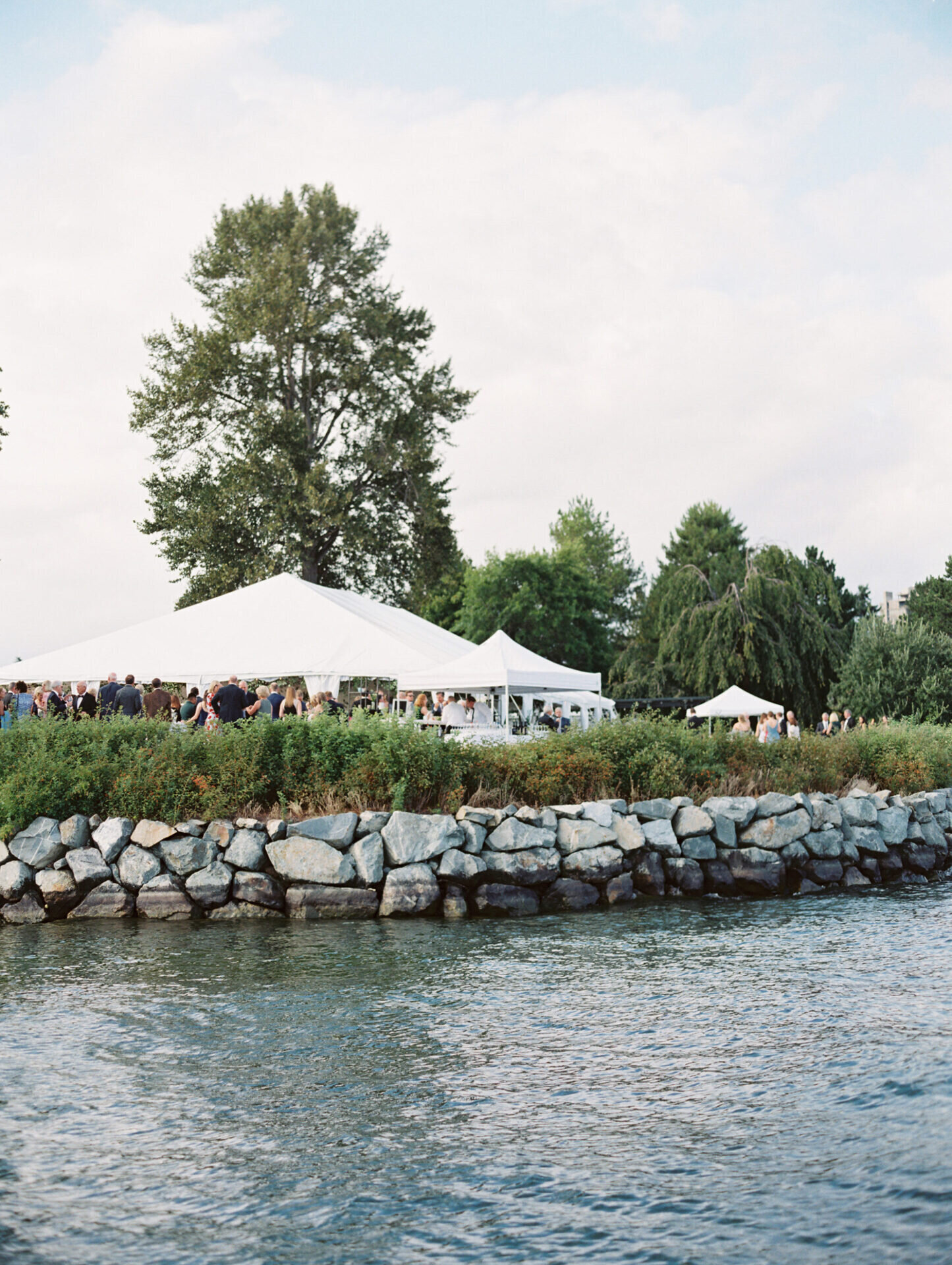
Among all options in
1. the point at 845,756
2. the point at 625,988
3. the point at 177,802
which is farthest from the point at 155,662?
the point at 625,988

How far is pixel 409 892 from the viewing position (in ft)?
38.4

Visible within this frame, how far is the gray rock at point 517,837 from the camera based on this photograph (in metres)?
12.2

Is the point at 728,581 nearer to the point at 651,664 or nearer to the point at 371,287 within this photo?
the point at 651,664

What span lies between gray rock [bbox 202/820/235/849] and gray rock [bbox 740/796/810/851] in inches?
225

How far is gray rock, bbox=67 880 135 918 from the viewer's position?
38.7 ft

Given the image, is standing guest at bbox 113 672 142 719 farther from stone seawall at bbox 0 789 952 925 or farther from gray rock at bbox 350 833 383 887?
gray rock at bbox 350 833 383 887

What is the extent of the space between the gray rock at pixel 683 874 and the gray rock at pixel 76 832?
20.1 feet

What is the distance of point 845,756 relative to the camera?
1656 cm

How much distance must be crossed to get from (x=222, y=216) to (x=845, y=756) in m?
32.0

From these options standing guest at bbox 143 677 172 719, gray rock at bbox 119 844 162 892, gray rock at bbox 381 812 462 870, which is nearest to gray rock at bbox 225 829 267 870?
gray rock at bbox 119 844 162 892

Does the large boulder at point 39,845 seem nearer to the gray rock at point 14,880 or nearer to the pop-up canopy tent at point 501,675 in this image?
the gray rock at point 14,880

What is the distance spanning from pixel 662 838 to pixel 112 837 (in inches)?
227

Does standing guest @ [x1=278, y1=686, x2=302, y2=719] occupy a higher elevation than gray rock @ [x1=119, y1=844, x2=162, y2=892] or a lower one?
higher

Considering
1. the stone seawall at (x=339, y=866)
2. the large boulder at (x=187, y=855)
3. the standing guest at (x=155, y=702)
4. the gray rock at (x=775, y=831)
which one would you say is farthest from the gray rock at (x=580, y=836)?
the standing guest at (x=155, y=702)
